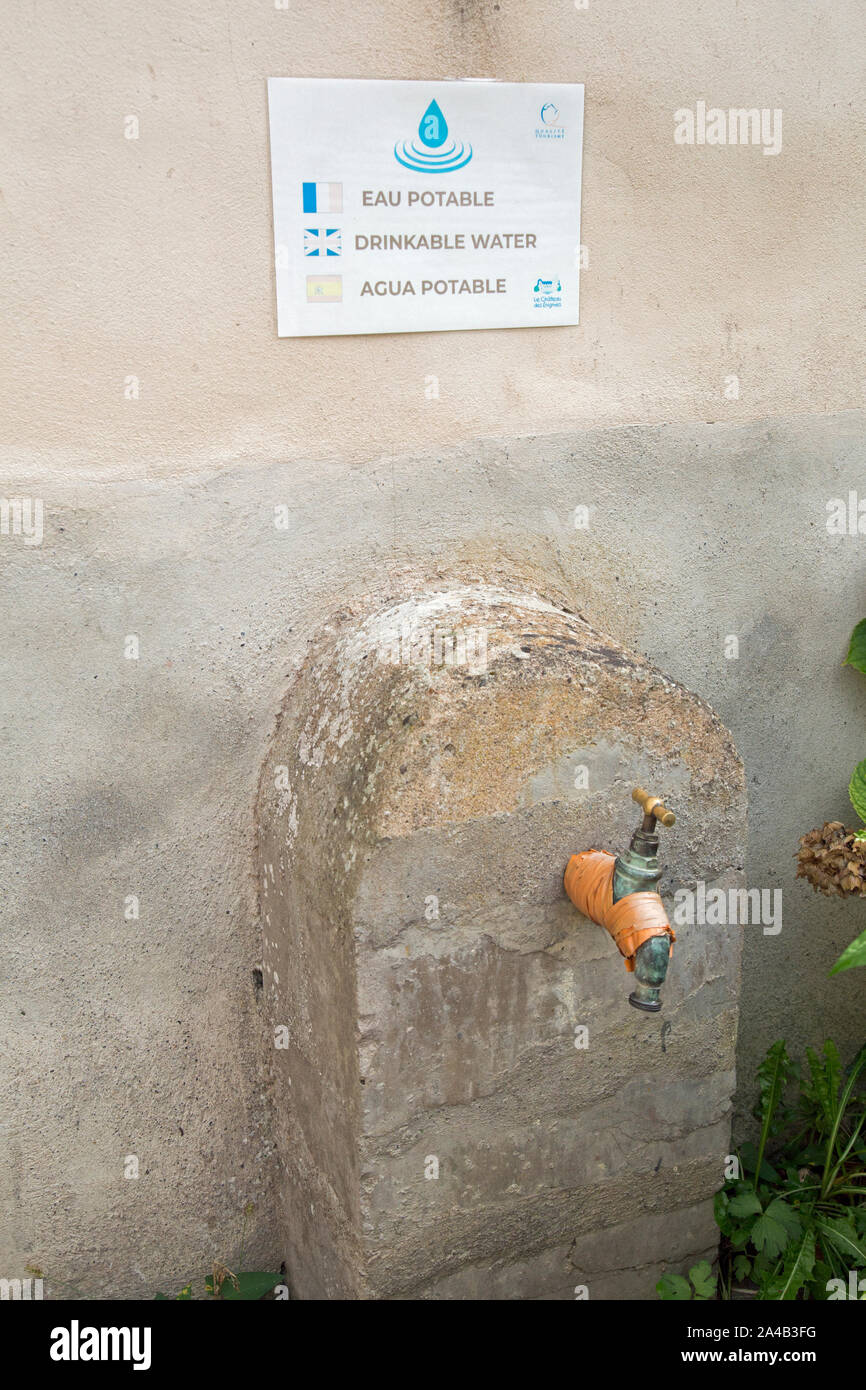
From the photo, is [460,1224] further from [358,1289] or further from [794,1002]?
[794,1002]

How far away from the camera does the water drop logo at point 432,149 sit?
7.68 ft

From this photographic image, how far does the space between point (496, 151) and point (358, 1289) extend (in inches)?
89.0

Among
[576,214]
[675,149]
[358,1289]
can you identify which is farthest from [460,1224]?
[675,149]

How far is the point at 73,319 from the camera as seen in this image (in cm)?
216

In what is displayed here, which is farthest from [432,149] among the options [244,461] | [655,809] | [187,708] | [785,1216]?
[785,1216]

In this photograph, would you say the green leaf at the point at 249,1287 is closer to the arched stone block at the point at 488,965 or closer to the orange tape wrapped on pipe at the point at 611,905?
the arched stone block at the point at 488,965

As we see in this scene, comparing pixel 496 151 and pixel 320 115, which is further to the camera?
pixel 496 151

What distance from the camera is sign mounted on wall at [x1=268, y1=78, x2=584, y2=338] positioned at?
2279 mm

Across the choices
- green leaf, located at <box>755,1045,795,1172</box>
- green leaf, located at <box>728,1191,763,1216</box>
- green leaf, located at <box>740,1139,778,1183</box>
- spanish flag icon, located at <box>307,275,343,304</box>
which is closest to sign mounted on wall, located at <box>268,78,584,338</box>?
spanish flag icon, located at <box>307,275,343,304</box>

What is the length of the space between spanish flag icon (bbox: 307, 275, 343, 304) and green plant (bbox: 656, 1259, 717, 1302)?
2.09m

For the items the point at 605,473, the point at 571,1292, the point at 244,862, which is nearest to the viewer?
the point at 571,1292

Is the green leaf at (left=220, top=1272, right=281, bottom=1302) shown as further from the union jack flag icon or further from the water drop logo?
the water drop logo

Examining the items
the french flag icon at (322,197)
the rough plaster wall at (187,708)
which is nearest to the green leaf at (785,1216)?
the rough plaster wall at (187,708)

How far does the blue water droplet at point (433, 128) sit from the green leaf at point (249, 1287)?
2.45m
